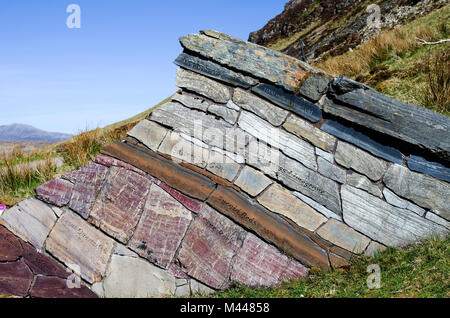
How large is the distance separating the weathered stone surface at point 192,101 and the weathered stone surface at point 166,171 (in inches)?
26.8

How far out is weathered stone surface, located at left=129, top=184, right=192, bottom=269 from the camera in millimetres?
3314

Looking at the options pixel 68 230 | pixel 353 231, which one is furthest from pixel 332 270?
pixel 68 230

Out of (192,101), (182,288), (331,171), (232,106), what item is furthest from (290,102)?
(182,288)

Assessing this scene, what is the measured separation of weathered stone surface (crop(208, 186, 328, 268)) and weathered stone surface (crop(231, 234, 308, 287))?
85 mm

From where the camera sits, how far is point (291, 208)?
3.48m

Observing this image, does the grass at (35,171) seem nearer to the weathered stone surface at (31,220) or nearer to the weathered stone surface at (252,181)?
the weathered stone surface at (31,220)

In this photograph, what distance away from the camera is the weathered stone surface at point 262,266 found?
3.29 m

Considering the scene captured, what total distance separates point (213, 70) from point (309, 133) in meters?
1.26

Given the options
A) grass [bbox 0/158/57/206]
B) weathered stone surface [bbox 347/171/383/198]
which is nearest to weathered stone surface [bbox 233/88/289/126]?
weathered stone surface [bbox 347/171/383/198]

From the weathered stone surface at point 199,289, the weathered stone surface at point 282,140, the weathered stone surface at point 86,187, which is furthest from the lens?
the weathered stone surface at point 282,140

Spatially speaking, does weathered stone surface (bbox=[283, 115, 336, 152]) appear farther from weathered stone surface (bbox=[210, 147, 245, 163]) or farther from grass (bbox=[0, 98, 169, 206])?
grass (bbox=[0, 98, 169, 206])

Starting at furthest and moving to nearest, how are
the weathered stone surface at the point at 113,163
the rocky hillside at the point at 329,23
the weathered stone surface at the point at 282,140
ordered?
the rocky hillside at the point at 329,23 < the weathered stone surface at the point at 282,140 < the weathered stone surface at the point at 113,163

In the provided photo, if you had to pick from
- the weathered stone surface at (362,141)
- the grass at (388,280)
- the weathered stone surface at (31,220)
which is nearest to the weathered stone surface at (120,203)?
the weathered stone surface at (31,220)

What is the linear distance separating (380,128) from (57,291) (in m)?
3.59
